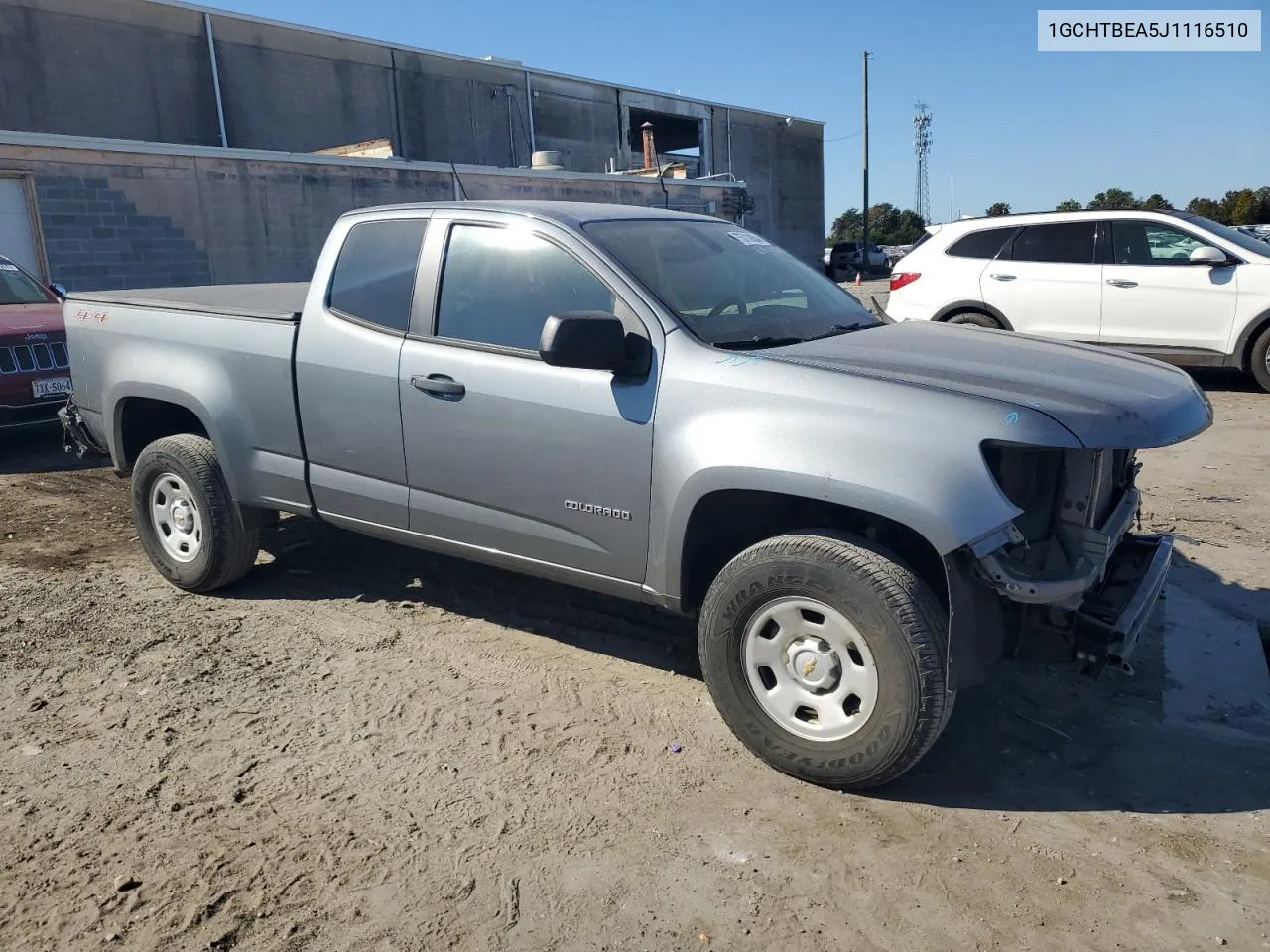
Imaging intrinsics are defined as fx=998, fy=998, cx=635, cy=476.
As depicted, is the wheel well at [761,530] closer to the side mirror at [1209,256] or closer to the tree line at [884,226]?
the side mirror at [1209,256]

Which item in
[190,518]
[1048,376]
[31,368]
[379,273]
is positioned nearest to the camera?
[1048,376]

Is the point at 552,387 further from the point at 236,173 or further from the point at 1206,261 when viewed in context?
the point at 236,173

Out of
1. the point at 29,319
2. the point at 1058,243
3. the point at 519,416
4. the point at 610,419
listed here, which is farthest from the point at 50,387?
the point at 1058,243

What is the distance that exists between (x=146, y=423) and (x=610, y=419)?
3.16 metres

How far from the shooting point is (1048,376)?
3.34 meters

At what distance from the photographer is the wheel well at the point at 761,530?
3344 mm

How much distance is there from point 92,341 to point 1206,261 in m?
9.29

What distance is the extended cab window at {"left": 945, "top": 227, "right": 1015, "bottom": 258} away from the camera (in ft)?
33.3

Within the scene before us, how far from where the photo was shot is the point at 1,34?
2162 centimetres

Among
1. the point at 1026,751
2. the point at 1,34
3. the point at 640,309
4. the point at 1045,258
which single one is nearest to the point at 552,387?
the point at 640,309

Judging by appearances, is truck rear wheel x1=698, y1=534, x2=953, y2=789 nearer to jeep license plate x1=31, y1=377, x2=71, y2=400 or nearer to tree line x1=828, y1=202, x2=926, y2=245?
jeep license plate x1=31, y1=377, x2=71, y2=400

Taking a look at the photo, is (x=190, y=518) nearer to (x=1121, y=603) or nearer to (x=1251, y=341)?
(x=1121, y=603)

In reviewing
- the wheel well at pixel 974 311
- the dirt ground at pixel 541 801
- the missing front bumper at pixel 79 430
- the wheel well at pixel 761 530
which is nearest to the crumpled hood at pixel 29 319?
the missing front bumper at pixel 79 430

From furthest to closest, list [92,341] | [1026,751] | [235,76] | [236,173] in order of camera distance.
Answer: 1. [235,76]
2. [236,173]
3. [92,341]
4. [1026,751]
